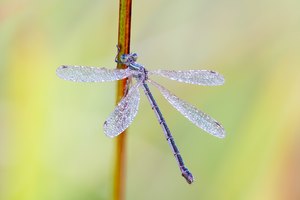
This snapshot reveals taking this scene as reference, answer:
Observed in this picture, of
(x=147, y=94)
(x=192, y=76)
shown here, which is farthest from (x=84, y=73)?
(x=192, y=76)

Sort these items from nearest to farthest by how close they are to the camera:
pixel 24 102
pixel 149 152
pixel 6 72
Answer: pixel 24 102, pixel 6 72, pixel 149 152

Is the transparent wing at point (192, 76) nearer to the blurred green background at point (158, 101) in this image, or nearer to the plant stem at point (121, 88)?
the blurred green background at point (158, 101)

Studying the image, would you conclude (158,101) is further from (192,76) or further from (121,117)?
(121,117)

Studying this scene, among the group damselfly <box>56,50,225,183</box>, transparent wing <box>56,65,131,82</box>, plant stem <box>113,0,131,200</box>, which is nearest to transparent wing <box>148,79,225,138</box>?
damselfly <box>56,50,225,183</box>

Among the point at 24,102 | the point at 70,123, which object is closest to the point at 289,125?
the point at 70,123

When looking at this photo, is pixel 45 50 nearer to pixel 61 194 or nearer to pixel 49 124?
pixel 49 124

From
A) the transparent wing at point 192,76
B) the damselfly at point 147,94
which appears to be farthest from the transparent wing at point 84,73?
the transparent wing at point 192,76
